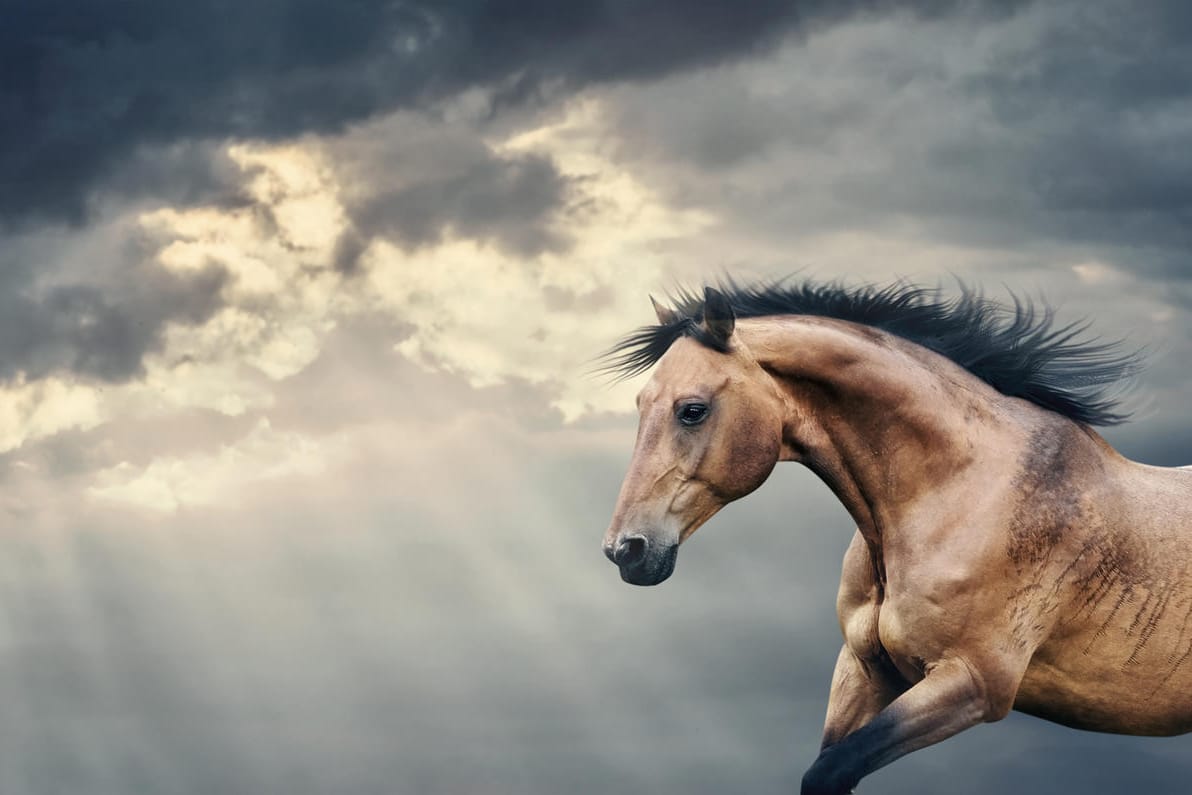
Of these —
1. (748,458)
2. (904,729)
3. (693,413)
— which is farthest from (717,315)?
(904,729)

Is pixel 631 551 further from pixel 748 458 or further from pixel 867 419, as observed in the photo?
pixel 867 419

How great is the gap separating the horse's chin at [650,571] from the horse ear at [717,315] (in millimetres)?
1182

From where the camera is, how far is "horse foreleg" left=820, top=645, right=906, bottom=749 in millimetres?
8617

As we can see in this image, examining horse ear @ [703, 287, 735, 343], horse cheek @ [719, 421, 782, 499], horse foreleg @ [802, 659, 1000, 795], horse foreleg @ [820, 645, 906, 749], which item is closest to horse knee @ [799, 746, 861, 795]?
horse foreleg @ [802, 659, 1000, 795]

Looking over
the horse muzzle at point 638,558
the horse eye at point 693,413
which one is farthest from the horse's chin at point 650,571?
the horse eye at point 693,413

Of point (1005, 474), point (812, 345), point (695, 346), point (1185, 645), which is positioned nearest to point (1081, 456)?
point (1005, 474)

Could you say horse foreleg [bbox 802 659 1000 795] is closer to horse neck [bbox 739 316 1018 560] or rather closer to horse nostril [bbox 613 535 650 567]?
horse neck [bbox 739 316 1018 560]

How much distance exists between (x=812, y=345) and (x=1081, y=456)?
1.76 metres

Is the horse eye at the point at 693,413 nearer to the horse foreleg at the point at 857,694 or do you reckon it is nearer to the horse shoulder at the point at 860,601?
the horse shoulder at the point at 860,601

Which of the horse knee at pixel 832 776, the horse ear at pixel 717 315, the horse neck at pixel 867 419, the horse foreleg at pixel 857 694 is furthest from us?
the horse foreleg at pixel 857 694

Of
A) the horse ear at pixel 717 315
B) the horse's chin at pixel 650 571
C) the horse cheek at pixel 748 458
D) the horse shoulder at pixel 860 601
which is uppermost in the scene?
the horse ear at pixel 717 315

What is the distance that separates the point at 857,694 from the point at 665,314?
2.46m

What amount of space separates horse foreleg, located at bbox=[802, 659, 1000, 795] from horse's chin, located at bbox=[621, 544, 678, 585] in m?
1.32

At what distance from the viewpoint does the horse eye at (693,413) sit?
310 inches
